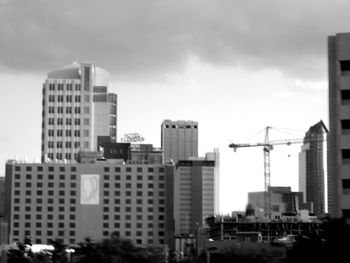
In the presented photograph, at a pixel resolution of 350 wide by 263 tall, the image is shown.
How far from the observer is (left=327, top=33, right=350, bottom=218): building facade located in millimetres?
103062

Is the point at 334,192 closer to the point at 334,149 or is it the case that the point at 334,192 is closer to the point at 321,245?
the point at 334,149

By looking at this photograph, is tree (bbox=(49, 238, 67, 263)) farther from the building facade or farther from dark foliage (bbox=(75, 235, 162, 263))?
the building facade

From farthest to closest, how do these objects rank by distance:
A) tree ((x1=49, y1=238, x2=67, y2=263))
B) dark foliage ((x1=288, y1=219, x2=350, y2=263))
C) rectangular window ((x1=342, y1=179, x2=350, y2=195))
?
tree ((x1=49, y1=238, x2=67, y2=263)) → rectangular window ((x1=342, y1=179, x2=350, y2=195)) → dark foliage ((x1=288, y1=219, x2=350, y2=263))

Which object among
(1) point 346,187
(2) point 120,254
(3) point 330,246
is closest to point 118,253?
(2) point 120,254

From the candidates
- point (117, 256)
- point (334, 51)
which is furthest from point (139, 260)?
point (334, 51)

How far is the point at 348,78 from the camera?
104938mm

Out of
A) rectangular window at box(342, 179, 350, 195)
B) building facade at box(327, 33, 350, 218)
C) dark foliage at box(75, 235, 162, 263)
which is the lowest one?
dark foliage at box(75, 235, 162, 263)

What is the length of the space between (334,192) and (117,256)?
72.7 ft

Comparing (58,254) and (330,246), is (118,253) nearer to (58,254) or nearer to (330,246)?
(330,246)

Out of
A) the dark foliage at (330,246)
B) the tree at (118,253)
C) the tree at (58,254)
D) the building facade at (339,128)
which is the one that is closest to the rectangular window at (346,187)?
the building facade at (339,128)

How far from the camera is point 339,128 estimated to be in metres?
104

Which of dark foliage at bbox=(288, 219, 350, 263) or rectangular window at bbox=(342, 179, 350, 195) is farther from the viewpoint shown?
rectangular window at bbox=(342, 179, 350, 195)

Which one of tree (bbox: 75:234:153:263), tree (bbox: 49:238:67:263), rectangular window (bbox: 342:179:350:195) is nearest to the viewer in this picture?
rectangular window (bbox: 342:179:350:195)

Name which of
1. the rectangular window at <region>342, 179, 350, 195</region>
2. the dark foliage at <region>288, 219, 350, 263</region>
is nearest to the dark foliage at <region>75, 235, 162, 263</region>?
the dark foliage at <region>288, 219, 350, 263</region>
